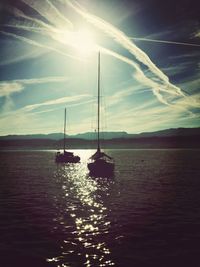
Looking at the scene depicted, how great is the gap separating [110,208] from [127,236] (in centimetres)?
1011

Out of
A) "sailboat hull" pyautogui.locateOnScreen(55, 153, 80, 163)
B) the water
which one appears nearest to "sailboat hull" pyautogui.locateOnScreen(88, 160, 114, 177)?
A: the water

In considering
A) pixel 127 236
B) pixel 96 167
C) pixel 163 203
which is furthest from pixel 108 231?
pixel 96 167

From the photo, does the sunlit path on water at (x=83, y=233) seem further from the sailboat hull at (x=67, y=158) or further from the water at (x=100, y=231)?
the sailboat hull at (x=67, y=158)

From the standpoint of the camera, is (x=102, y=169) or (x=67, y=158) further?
(x=67, y=158)

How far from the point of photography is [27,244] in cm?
1877

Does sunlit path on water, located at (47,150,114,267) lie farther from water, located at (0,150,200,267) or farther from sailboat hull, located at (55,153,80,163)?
sailboat hull, located at (55,153,80,163)

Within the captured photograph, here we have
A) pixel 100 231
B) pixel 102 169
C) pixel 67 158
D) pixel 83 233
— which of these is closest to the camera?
pixel 83 233

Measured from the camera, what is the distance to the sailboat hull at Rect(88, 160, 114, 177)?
6044cm

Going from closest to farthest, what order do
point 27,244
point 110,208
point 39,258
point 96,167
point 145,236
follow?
point 39,258
point 27,244
point 145,236
point 110,208
point 96,167

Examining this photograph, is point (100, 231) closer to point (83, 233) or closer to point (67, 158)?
point (83, 233)

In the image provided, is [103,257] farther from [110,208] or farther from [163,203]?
[163,203]

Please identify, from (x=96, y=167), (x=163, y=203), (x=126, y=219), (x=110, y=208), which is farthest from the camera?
(x=96, y=167)

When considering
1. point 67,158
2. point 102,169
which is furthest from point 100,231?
point 67,158

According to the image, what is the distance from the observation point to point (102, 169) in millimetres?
60656
